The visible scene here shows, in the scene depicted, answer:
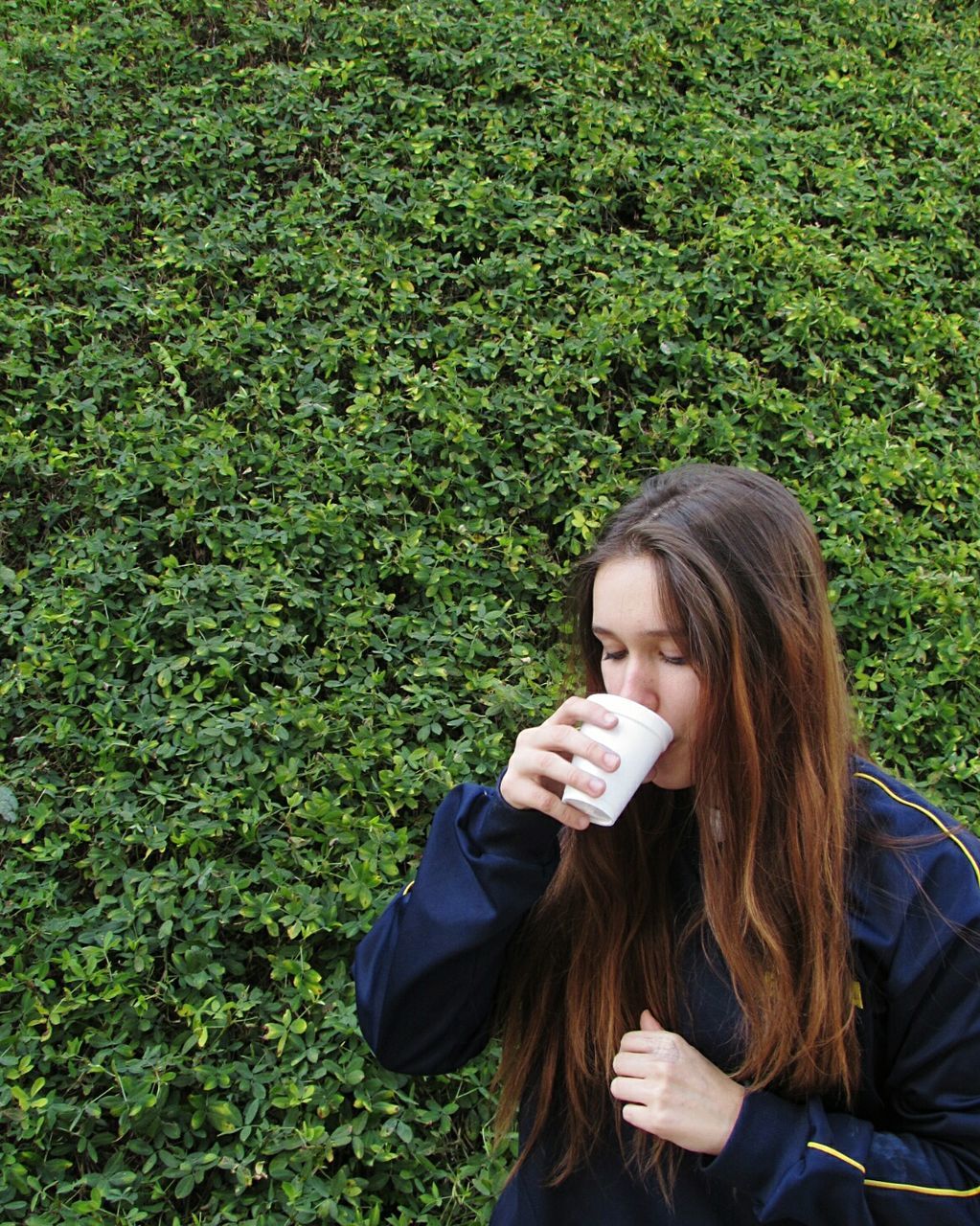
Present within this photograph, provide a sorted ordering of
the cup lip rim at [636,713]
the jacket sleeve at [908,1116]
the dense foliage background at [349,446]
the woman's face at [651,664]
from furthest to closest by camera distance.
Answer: the dense foliage background at [349,446]
the woman's face at [651,664]
the cup lip rim at [636,713]
the jacket sleeve at [908,1116]

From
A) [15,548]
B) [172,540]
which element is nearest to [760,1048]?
[172,540]

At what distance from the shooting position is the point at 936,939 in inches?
52.6

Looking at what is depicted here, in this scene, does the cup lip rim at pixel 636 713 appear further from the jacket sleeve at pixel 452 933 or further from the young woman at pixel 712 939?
the jacket sleeve at pixel 452 933

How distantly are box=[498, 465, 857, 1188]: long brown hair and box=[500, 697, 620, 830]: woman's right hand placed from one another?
0.20m

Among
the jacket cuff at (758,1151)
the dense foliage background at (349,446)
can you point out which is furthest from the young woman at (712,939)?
the dense foliage background at (349,446)

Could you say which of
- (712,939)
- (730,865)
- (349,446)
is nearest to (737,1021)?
(712,939)

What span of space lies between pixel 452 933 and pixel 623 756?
385 mm

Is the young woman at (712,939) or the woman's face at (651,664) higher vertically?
the woman's face at (651,664)

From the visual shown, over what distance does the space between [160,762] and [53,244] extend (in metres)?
2.22

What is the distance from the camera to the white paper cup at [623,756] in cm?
139

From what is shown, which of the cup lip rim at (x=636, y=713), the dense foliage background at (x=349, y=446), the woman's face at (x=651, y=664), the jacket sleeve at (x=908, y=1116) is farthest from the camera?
the dense foliage background at (x=349, y=446)

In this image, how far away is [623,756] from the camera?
139 cm

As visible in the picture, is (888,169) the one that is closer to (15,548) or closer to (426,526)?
(426,526)

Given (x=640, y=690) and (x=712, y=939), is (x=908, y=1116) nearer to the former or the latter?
(x=712, y=939)
